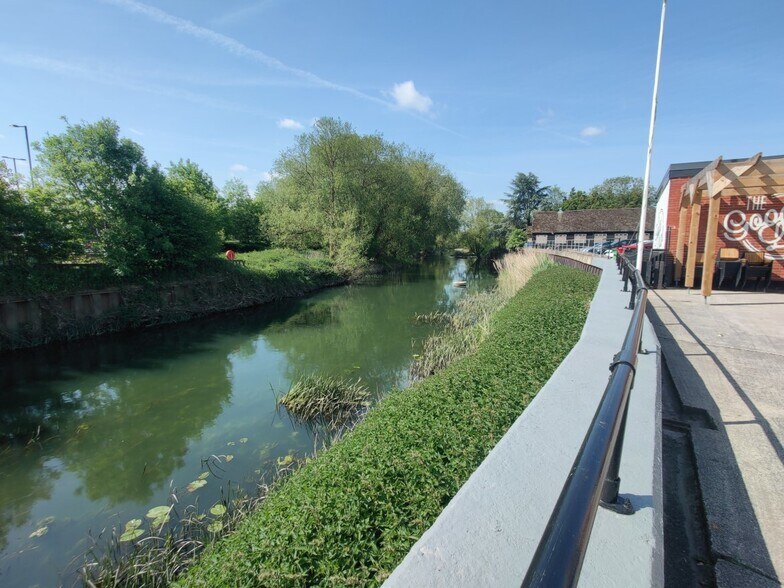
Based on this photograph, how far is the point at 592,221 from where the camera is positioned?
49250mm

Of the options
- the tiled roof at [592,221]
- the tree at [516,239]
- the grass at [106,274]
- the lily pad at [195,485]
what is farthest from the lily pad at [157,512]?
the tiled roof at [592,221]

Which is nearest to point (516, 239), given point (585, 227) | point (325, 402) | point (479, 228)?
point (479, 228)

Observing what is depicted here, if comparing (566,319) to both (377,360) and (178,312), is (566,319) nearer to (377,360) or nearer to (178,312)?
(377,360)

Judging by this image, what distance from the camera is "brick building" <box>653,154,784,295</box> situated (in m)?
8.65

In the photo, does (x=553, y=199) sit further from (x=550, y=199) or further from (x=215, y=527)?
(x=215, y=527)

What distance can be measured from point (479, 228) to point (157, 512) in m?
49.0

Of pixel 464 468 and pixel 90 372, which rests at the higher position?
pixel 464 468

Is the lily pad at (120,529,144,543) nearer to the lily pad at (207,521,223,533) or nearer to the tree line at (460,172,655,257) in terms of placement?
the lily pad at (207,521,223,533)

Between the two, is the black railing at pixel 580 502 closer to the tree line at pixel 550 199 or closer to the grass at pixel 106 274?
the grass at pixel 106 274

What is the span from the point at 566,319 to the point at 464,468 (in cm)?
453

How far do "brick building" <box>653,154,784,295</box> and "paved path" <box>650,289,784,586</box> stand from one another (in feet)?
10.5

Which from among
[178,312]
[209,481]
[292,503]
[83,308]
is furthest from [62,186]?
[292,503]

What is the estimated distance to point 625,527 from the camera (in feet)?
5.29

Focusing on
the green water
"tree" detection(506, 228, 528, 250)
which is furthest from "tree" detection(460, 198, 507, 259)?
the green water
